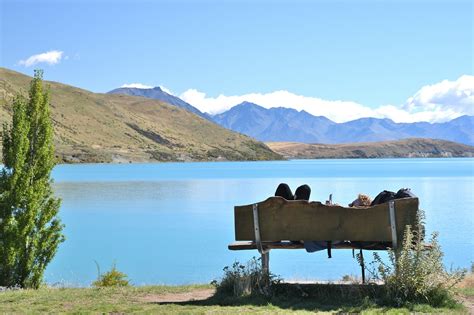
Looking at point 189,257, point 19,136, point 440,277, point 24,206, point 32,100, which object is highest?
point 32,100

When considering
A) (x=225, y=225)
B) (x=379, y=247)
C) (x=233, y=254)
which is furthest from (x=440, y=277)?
(x=225, y=225)

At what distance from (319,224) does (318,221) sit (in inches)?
1.9

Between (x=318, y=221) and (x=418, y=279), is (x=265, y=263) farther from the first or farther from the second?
(x=418, y=279)

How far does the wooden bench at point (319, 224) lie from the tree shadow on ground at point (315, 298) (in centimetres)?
57

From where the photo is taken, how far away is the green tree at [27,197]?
12.4m

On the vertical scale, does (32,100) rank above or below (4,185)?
above

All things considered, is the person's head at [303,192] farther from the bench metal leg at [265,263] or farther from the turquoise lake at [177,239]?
the turquoise lake at [177,239]

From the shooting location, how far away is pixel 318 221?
30.3ft

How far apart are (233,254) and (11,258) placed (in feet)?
53.4

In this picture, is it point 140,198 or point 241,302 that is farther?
point 140,198

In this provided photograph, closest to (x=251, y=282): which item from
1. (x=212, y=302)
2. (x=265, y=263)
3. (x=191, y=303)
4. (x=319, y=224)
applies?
(x=265, y=263)

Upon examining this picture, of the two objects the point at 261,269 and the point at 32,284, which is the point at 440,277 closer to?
the point at 261,269

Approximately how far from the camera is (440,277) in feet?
28.1

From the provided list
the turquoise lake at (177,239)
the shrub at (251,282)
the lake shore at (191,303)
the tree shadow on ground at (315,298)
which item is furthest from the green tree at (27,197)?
the shrub at (251,282)
